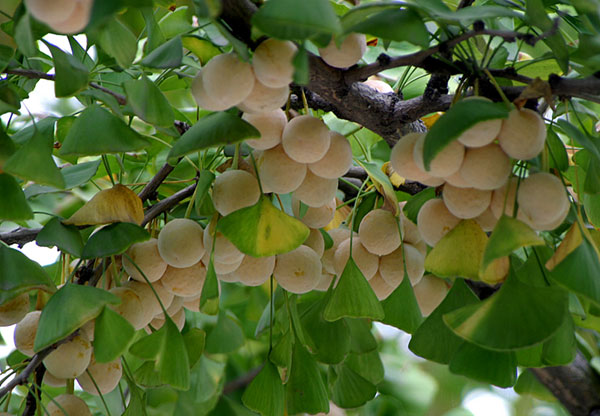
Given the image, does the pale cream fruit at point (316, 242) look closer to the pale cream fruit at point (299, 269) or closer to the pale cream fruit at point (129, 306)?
the pale cream fruit at point (299, 269)

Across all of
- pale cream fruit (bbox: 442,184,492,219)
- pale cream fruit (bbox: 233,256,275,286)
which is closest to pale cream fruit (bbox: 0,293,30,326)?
pale cream fruit (bbox: 233,256,275,286)

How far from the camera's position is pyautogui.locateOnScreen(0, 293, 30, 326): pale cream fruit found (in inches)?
27.4

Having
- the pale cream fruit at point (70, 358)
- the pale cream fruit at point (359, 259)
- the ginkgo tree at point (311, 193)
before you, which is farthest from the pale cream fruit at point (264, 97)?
the pale cream fruit at point (70, 358)

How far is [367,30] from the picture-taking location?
1.31 feet

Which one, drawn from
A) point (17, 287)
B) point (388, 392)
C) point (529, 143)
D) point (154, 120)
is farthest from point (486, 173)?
point (388, 392)

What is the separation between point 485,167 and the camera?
46 centimetres

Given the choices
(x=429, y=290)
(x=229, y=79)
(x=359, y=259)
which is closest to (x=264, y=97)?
(x=229, y=79)

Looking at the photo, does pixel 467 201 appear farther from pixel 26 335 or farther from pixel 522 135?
pixel 26 335

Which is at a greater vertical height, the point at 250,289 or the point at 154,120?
the point at 154,120

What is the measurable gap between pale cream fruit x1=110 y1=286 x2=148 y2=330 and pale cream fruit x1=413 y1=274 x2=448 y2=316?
0.30 metres

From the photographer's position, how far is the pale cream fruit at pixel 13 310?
2.28 ft

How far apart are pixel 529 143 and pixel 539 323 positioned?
4.9 inches

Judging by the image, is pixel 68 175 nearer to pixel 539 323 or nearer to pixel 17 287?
pixel 17 287

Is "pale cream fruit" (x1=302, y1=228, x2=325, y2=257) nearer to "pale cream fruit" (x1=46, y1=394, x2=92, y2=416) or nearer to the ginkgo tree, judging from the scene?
the ginkgo tree
